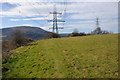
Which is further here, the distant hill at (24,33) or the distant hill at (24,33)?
the distant hill at (24,33)

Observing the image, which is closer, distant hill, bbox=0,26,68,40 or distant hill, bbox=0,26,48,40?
distant hill, bbox=0,26,68,40

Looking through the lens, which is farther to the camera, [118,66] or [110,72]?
[118,66]

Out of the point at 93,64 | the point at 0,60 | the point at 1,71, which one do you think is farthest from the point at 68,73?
the point at 0,60

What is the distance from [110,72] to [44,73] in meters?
4.68

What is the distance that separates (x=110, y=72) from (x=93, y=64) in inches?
79.4

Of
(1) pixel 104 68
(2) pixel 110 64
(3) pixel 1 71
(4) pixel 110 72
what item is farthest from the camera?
(3) pixel 1 71

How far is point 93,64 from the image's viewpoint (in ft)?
39.2

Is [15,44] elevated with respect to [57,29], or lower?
lower

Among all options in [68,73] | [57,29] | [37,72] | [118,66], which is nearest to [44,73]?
[37,72]

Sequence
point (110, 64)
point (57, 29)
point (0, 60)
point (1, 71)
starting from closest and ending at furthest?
1. point (110, 64)
2. point (1, 71)
3. point (0, 60)
4. point (57, 29)

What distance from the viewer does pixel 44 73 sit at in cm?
1114

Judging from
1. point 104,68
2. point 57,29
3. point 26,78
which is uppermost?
point 57,29

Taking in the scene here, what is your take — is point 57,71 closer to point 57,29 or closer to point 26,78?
point 26,78

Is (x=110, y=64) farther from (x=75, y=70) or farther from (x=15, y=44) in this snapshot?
(x=15, y=44)
